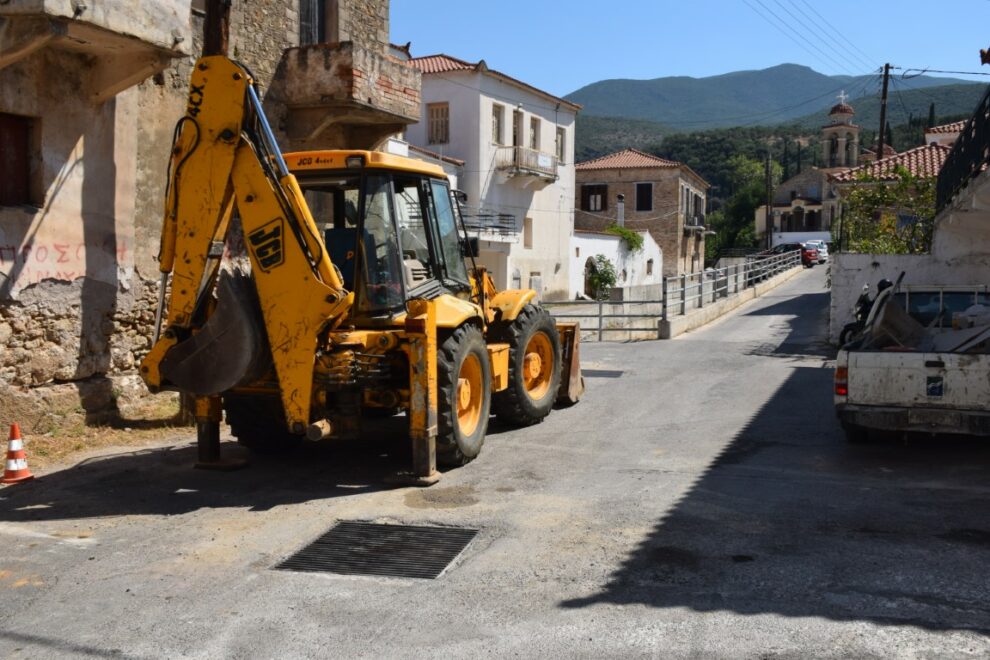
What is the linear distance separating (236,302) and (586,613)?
12.9 ft

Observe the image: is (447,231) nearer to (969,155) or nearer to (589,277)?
(969,155)

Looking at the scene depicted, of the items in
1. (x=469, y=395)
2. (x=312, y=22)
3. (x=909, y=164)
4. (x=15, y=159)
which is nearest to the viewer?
(x=469, y=395)

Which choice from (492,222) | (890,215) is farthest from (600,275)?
(890,215)

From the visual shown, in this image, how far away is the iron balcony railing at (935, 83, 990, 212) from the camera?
13.4 metres

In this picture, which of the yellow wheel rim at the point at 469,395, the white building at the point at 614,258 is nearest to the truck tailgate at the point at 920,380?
Answer: the yellow wheel rim at the point at 469,395

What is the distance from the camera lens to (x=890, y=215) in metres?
23.9

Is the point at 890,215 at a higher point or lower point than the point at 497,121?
lower

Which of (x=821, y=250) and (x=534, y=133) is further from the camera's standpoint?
(x=821, y=250)

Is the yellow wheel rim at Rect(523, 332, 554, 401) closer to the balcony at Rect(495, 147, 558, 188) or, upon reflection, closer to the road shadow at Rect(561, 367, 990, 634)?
the road shadow at Rect(561, 367, 990, 634)

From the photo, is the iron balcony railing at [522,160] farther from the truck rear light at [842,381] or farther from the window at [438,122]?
the truck rear light at [842,381]

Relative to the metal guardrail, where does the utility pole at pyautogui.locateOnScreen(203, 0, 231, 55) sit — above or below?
above

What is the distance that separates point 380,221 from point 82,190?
419 centimetres

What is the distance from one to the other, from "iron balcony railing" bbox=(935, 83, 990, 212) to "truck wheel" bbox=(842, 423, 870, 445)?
5.02m

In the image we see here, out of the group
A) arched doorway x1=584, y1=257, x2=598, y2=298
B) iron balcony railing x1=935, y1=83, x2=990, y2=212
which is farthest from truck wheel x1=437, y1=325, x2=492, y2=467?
arched doorway x1=584, y1=257, x2=598, y2=298
